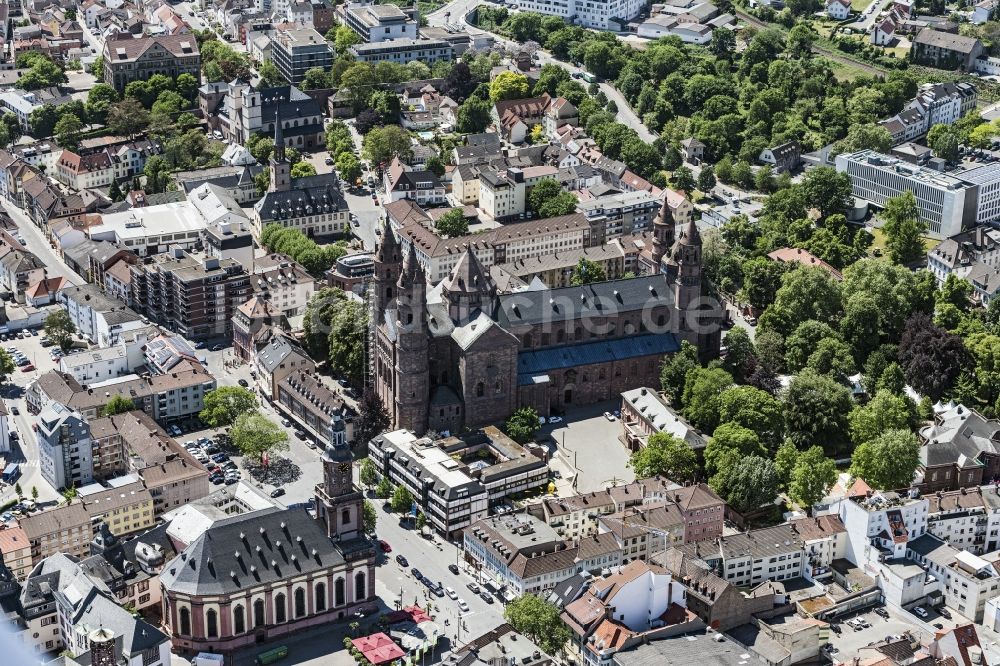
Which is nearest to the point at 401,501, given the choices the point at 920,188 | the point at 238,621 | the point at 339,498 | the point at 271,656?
the point at 339,498

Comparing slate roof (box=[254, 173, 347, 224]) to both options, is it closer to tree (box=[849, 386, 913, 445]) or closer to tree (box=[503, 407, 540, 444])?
tree (box=[503, 407, 540, 444])

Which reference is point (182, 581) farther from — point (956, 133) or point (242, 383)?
point (956, 133)

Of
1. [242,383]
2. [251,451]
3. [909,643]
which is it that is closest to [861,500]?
[909,643]

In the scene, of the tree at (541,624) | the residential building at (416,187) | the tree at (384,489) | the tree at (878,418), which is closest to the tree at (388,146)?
the residential building at (416,187)

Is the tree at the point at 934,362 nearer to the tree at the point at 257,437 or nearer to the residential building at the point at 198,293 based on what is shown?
the tree at the point at 257,437

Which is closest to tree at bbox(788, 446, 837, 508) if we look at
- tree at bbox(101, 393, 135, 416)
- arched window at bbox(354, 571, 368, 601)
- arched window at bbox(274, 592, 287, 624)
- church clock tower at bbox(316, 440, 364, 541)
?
church clock tower at bbox(316, 440, 364, 541)

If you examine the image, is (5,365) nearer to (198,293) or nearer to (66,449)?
(198,293)
